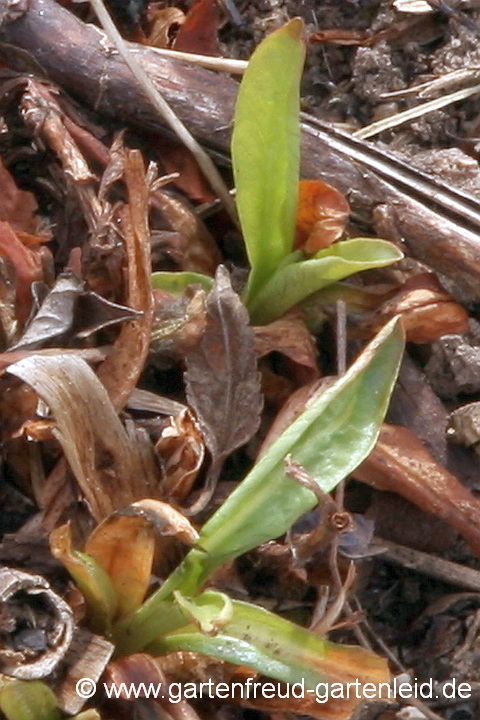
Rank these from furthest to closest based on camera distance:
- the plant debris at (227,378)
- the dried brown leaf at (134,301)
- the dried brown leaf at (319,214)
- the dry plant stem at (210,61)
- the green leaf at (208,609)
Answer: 1. the dry plant stem at (210,61)
2. the dried brown leaf at (319,214)
3. the dried brown leaf at (134,301)
4. the plant debris at (227,378)
5. the green leaf at (208,609)

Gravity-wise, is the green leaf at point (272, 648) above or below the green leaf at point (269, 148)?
below

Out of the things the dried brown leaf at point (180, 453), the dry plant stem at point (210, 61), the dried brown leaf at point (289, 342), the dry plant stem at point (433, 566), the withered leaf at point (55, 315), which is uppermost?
the dry plant stem at point (210, 61)

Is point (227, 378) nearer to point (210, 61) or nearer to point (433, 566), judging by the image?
point (433, 566)

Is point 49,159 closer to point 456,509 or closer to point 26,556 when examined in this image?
point 26,556

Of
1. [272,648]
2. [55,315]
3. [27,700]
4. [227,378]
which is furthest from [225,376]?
[27,700]

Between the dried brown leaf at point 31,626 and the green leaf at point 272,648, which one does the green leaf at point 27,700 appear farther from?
the green leaf at point 272,648

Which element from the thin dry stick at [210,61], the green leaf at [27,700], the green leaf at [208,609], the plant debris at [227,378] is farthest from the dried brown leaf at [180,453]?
the thin dry stick at [210,61]

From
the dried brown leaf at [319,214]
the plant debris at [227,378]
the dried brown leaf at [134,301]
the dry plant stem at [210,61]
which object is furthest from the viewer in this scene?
the dry plant stem at [210,61]
